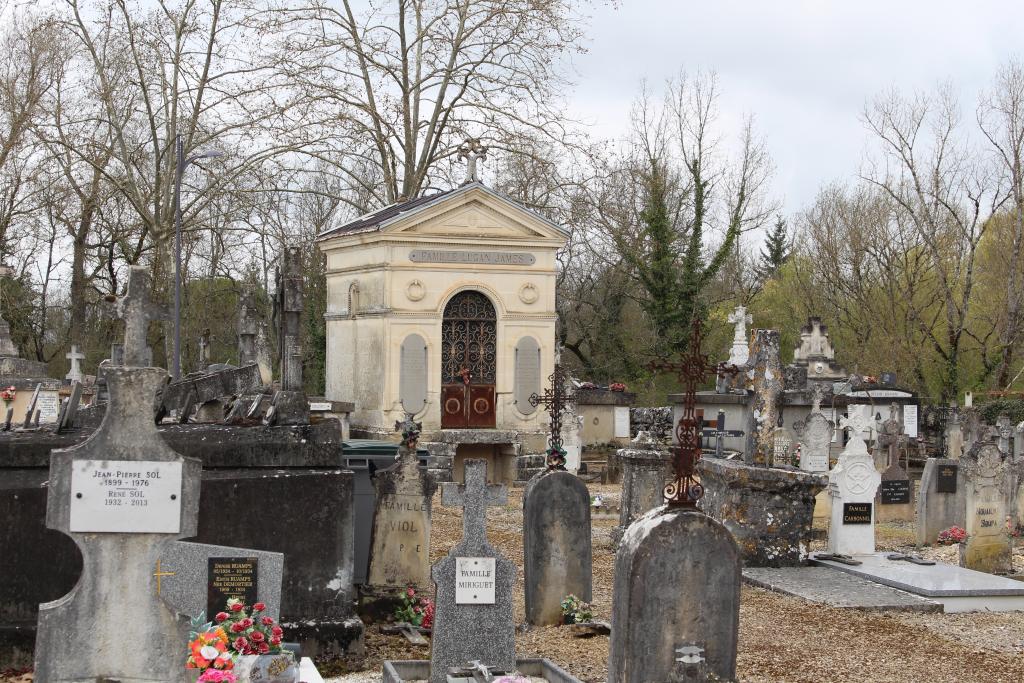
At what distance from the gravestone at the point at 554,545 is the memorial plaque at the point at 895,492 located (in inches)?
369

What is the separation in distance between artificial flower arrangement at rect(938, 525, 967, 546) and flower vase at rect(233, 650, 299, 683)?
993 cm

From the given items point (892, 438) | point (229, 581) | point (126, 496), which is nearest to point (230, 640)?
point (229, 581)

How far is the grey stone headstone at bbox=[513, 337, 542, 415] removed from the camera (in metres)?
23.7

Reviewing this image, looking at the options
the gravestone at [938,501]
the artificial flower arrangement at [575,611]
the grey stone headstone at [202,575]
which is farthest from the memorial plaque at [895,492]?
the grey stone headstone at [202,575]

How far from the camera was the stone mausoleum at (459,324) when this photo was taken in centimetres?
2305

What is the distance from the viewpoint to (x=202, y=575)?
730cm

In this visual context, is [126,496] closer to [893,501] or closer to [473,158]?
[893,501]

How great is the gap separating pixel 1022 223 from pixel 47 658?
29648mm

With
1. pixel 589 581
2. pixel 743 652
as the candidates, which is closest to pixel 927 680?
pixel 743 652

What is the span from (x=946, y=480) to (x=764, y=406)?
375 centimetres

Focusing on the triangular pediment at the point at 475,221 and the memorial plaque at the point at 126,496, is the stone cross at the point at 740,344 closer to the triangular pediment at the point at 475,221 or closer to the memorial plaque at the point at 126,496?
the triangular pediment at the point at 475,221

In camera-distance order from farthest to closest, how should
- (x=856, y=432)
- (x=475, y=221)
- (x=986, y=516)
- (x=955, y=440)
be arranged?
(x=475, y=221) → (x=955, y=440) → (x=856, y=432) → (x=986, y=516)

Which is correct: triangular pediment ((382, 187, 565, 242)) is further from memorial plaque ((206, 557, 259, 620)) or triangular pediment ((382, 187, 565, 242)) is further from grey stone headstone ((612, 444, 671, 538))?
memorial plaque ((206, 557, 259, 620))

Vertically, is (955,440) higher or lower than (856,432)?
lower
